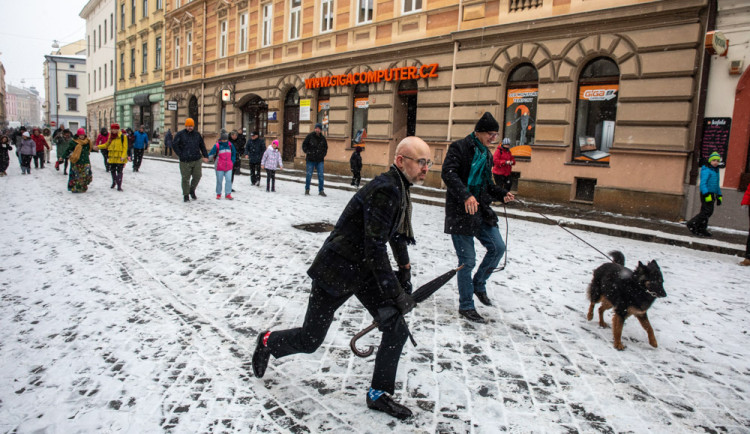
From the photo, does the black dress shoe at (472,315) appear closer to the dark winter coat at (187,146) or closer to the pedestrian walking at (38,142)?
the dark winter coat at (187,146)

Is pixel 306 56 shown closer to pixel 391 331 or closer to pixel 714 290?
pixel 714 290

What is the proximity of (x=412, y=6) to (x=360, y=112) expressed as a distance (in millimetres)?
4617

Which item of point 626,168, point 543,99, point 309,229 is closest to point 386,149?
point 543,99

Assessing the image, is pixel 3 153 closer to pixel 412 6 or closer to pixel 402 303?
pixel 412 6

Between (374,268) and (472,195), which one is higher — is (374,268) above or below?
below

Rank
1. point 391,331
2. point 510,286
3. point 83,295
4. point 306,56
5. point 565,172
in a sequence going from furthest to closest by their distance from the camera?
point 306,56 < point 565,172 < point 510,286 < point 83,295 < point 391,331

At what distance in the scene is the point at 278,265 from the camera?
628 cm

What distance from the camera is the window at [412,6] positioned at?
16891mm

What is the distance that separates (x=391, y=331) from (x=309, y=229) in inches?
233

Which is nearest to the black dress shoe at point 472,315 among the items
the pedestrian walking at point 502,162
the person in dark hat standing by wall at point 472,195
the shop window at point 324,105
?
the person in dark hat standing by wall at point 472,195

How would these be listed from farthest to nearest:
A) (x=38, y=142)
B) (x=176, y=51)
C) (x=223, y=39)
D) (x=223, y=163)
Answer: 1. (x=176, y=51)
2. (x=223, y=39)
3. (x=38, y=142)
4. (x=223, y=163)

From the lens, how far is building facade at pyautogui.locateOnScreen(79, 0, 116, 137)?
44562 millimetres

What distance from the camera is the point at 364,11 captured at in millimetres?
18891

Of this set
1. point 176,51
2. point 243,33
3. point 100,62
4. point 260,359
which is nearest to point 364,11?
point 243,33
